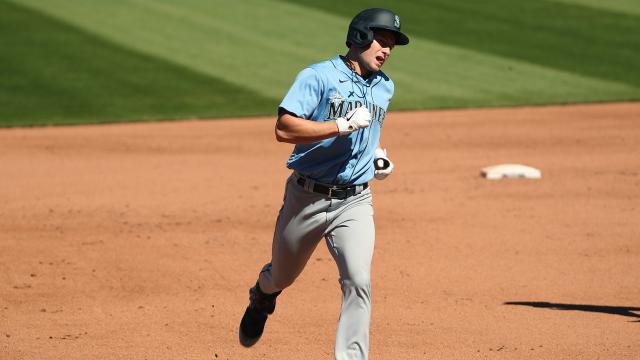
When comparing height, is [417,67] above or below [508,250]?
above

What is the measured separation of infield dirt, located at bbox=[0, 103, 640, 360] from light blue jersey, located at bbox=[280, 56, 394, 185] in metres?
1.60

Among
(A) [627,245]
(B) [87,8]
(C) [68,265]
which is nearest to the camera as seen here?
(C) [68,265]

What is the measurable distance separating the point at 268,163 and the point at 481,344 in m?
7.43

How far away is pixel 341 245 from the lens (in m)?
6.89

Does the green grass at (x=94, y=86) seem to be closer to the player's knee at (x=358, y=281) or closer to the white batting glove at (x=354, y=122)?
the player's knee at (x=358, y=281)

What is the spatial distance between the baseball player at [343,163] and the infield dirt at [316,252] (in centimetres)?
129

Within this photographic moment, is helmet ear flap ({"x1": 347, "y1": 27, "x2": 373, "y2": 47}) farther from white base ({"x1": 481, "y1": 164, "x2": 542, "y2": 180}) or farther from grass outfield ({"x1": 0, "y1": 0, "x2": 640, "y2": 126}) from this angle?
grass outfield ({"x1": 0, "y1": 0, "x2": 640, "y2": 126})

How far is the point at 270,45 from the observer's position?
23234mm

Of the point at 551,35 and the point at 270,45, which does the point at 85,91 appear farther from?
the point at 551,35

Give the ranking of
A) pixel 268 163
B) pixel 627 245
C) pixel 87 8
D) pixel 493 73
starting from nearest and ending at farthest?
1. pixel 627 245
2. pixel 268 163
3. pixel 493 73
4. pixel 87 8

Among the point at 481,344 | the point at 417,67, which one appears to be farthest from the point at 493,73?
the point at 481,344

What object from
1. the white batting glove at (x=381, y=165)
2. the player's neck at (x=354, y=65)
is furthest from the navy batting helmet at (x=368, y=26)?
the white batting glove at (x=381, y=165)

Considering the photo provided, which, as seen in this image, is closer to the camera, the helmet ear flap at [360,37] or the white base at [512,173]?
the helmet ear flap at [360,37]

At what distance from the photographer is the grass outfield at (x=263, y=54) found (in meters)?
19.6
